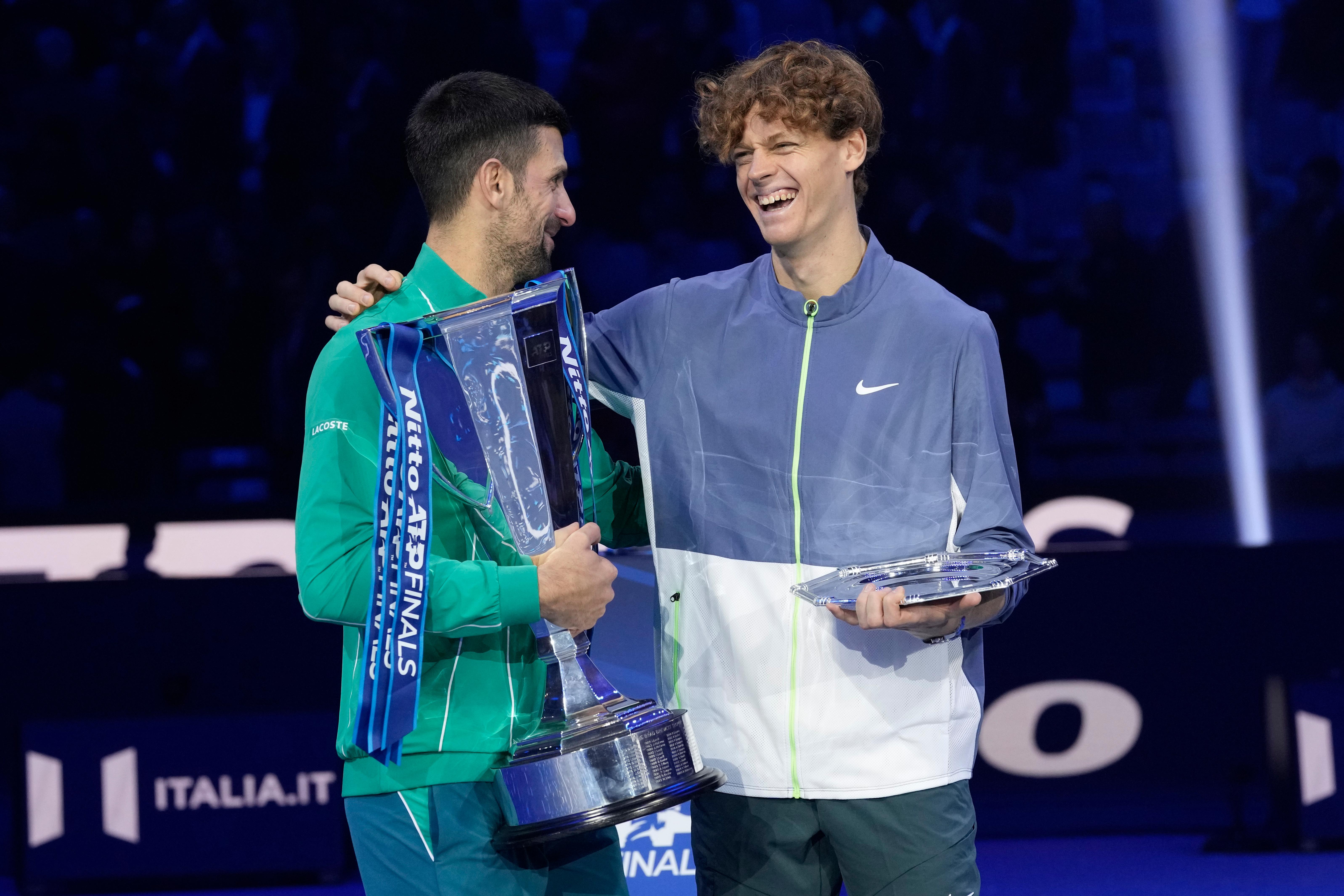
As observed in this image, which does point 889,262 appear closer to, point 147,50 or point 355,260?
point 355,260

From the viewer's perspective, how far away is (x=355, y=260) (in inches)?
231

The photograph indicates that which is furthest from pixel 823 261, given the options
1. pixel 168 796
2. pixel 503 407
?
pixel 168 796

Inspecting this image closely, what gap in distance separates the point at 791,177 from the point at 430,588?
747mm

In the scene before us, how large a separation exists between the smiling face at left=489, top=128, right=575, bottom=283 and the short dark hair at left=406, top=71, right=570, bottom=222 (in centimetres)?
2

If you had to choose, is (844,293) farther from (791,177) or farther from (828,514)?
(828,514)

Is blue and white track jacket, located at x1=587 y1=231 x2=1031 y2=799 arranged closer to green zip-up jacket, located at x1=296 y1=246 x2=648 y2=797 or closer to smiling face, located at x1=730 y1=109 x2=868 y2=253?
smiling face, located at x1=730 y1=109 x2=868 y2=253

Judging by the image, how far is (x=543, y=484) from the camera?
5.39 feet

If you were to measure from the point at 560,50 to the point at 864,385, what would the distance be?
478 centimetres

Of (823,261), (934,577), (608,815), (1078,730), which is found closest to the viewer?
(608,815)

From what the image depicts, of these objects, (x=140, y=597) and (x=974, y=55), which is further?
(x=974, y=55)

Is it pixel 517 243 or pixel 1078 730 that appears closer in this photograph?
pixel 517 243

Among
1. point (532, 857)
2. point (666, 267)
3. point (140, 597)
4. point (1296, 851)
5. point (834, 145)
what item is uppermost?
point (666, 267)

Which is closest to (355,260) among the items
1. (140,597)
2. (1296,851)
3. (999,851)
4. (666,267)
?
(666,267)

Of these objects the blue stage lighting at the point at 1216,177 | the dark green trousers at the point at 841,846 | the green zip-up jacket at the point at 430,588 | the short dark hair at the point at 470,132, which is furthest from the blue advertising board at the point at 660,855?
the blue stage lighting at the point at 1216,177
